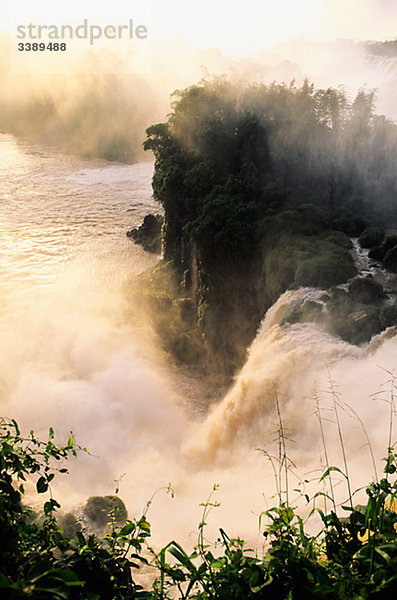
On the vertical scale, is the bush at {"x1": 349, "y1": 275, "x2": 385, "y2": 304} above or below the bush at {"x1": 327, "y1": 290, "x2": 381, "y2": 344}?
above

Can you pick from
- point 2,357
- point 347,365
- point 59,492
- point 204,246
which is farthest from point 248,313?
point 2,357

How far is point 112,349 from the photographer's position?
18.3 metres

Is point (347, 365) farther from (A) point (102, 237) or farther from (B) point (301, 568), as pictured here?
(A) point (102, 237)

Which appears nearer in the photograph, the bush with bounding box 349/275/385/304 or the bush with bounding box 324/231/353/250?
the bush with bounding box 349/275/385/304

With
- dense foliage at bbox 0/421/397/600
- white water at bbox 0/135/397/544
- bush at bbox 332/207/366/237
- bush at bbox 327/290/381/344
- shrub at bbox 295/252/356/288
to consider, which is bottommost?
white water at bbox 0/135/397/544

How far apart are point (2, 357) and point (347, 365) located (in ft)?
47.2

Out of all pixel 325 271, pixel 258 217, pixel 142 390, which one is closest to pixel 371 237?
pixel 325 271

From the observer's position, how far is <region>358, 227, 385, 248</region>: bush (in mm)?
14201

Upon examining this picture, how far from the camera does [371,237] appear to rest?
1420 cm

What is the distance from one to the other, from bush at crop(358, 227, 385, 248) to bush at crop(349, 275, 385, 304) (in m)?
2.87

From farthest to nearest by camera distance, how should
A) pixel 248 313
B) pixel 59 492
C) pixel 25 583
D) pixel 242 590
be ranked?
1. pixel 248 313
2. pixel 59 492
3. pixel 242 590
4. pixel 25 583

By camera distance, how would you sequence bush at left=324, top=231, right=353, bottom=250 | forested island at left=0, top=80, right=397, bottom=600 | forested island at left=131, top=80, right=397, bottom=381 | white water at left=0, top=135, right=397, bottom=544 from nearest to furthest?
1. white water at left=0, top=135, right=397, bottom=544
2. forested island at left=0, top=80, right=397, bottom=600
3. bush at left=324, top=231, right=353, bottom=250
4. forested island at left=131, top=80, right=397, bottom=381

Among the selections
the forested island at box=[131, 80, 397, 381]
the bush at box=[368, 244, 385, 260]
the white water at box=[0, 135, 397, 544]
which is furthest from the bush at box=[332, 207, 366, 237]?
the white water at box=[0, 135, 397, 544]

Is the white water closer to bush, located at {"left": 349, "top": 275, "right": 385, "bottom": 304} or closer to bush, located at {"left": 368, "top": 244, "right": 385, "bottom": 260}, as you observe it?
bush, located at {"left": 349, "top": 275, "right": 385, "bottom": 304}
